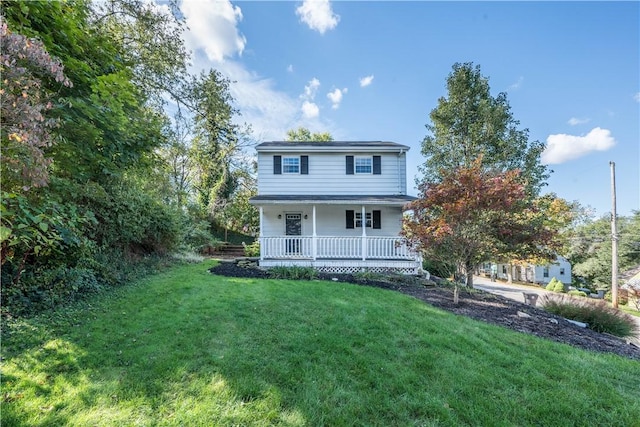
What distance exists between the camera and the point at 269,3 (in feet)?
31.9

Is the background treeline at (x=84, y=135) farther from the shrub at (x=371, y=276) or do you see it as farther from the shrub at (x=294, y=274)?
the shrub at (x=371, y=276)

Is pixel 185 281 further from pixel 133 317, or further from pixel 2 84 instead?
pixel 2 84

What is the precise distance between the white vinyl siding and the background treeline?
392 centimetres

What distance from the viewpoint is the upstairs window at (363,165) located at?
13.5m

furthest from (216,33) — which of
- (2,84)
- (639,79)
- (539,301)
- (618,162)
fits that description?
(618,162)

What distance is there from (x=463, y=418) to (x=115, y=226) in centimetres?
778

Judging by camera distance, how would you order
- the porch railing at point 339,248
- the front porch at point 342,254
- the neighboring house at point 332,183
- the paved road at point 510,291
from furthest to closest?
the neighboring house at point 332,183 < the porch railing at point 339,248 < the front porch at point 342,254 < the paved road at point 510,291

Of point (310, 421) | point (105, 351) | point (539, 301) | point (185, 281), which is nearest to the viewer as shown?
point (310, 421)

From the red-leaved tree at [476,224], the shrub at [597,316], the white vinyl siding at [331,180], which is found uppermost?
the white vinyl siding at [331,180]

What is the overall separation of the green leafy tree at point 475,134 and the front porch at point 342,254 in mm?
5588

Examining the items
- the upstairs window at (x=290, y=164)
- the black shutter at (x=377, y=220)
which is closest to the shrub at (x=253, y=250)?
the upstairs window at (x=290, y=164)

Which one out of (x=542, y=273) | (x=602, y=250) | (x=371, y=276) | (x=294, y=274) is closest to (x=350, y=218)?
(x=371, y=276)

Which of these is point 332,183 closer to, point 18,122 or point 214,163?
point 18,122

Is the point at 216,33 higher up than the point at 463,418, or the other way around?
the point at 216,33
